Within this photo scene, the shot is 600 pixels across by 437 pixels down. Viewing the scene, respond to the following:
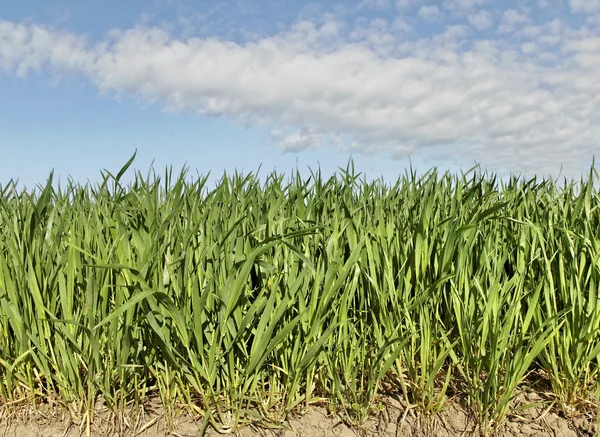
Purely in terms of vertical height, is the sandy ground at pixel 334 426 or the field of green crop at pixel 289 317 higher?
the field of green crop at pixel 289 317

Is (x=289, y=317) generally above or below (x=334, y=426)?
above

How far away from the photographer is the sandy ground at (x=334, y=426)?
1795 mm

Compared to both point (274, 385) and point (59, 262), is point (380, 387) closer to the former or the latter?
point (274, 385)

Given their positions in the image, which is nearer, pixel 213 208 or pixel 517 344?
pixel 517 344

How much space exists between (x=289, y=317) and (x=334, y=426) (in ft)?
1.30

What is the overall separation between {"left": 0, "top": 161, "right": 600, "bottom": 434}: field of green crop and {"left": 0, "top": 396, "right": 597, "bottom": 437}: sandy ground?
0.04 m

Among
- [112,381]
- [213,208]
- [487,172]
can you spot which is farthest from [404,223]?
[112,381]

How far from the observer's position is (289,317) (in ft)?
6.02

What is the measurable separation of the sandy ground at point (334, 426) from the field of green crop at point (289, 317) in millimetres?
42

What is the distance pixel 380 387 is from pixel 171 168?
1.36 metres

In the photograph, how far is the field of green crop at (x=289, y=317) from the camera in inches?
68.6

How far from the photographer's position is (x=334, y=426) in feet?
5.93

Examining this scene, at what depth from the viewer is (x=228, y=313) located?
5.51 ft

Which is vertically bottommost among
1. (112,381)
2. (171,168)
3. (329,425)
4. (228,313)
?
(329,425)
